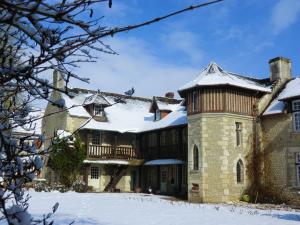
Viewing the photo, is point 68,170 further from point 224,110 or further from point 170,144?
point 224,110

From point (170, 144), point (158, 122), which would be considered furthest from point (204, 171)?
point (158, 122)

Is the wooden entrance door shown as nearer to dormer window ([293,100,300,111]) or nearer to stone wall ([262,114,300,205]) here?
stone wall ([262,114,300,205])

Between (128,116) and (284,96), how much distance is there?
14977 mm

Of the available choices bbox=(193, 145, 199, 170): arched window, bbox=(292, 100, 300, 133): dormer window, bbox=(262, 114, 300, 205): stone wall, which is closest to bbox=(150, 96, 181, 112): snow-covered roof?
bbox=(193, 145, 199, 170): arched window

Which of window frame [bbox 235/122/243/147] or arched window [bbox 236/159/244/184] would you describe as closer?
arched window [bbox 236/159/244/184]

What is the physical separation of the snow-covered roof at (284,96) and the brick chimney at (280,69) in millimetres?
597

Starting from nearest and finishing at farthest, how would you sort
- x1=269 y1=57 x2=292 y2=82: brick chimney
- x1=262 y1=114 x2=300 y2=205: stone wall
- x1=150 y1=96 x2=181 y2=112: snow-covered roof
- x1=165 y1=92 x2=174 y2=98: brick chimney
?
1. x1=262 y1=114 x2=300 y2=205: stone wall
2. x1=269 y1=57 x2=292 y2=82: brick chimney
3. x1=150 y1=96 x2=181 y2=112: snow-covered roof
4. x1=165 y1=92 x2=174 y2=98: brick chimney

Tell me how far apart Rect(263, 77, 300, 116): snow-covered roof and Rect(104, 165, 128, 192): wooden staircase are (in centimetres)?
1266

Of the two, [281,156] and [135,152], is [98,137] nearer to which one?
[135,152]

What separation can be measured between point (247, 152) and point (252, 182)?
180cm

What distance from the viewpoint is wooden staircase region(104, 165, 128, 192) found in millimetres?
30758

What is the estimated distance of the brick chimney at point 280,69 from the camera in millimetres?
25734

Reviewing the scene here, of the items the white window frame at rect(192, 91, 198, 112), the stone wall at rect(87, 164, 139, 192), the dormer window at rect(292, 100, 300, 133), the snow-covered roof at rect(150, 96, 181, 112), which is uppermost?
the snow-covered roof at rect(150, 96, 181, 112)

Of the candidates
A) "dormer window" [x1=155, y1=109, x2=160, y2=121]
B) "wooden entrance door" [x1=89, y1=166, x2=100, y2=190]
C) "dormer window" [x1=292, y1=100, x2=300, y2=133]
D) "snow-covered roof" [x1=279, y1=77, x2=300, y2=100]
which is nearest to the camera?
"snow-covered roof" [x1=279, y1=77, x2=300, y2=100]
